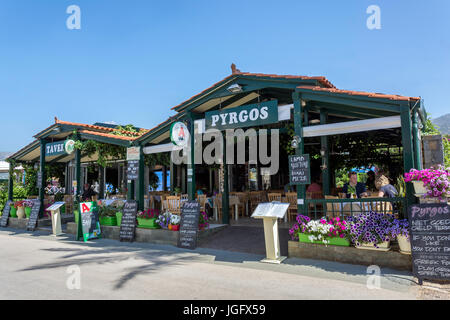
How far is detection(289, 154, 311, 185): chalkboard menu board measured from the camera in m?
6.05

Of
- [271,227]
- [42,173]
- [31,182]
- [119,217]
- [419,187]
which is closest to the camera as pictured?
[419,187]

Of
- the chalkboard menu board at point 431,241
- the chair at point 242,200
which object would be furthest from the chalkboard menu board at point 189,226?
the chalkboard menu board at point 431,241

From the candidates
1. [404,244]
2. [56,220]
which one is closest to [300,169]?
[404,244]

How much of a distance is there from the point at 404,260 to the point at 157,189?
12592mm

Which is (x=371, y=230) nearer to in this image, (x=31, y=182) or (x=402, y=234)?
(x=402, y=234)

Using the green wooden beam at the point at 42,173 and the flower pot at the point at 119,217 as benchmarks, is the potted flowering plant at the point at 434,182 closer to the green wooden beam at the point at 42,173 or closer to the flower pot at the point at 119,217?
the flower pot at the point at 119,217

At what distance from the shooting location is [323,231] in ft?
18.1

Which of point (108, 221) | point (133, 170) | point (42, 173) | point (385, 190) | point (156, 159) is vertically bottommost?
point (108, 221)

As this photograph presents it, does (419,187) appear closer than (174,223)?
Yes

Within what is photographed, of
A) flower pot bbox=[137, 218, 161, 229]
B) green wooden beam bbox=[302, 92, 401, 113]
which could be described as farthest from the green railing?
flower pot bbox=[137, 218, 161, 229]

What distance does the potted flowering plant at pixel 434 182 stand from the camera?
4.43m

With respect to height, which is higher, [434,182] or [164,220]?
[434,182]

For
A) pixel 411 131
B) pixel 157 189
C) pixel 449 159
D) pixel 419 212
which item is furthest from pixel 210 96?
pixel 157 189

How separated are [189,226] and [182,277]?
2.45m
